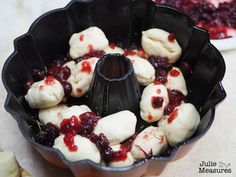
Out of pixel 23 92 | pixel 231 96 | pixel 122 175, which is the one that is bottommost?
pixel 231 96

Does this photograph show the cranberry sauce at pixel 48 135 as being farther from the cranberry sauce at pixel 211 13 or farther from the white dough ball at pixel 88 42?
the cranberry sauce at pixel 211 13

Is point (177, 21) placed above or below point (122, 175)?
above

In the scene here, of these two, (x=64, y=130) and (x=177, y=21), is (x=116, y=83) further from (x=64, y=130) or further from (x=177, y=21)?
(x=177, y=21)

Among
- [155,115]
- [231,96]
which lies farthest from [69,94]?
[231,96]

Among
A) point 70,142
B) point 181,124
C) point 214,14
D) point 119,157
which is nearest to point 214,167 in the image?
point 181,124

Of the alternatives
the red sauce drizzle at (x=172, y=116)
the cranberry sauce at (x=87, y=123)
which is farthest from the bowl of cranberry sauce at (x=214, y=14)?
the cranberry sauce at (x=87, y=123)

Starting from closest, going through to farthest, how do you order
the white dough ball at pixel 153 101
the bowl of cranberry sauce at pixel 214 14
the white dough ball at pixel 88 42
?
1. the white dough ball at pixel 153 101
2. the white dough ball at pixel 88 42
3. the bowl of cranberry sauce at pixel 214 14

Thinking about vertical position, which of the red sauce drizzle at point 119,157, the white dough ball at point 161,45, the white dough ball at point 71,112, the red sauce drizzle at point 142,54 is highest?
the white dough ball at point 161,45
